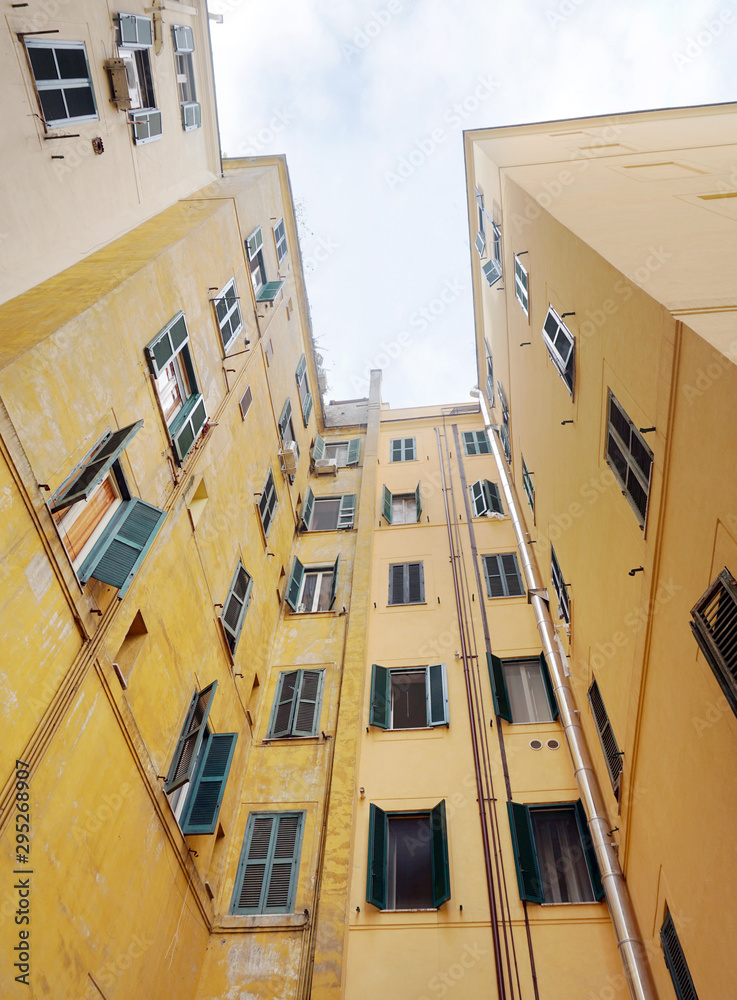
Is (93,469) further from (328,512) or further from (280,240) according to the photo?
(280,240)

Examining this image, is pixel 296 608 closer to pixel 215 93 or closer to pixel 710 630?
pixel 710 630

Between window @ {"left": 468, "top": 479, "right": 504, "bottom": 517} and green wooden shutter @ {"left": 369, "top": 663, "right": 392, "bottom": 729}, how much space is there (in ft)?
16.9

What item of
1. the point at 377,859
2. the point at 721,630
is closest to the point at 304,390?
the point at 377,859

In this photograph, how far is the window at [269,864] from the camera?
29.3ft

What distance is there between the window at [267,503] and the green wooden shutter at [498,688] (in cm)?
531

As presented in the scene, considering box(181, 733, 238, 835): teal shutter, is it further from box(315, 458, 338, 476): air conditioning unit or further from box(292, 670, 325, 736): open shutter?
box(315, 458, 338, 476): air conditioning unit

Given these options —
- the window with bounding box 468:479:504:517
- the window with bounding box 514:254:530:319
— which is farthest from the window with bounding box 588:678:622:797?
the window with bounding box 514:254:530:319

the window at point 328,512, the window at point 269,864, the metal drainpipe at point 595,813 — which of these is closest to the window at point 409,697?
the metal drainpipe at point 595,813

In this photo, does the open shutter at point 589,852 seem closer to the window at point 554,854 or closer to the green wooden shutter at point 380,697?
the window at point 554,854

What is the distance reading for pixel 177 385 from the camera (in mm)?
9727

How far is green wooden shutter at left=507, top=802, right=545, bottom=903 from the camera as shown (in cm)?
843

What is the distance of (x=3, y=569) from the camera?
5.41 m

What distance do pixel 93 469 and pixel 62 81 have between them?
219 inches

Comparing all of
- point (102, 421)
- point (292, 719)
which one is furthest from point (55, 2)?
point (292, 719)
